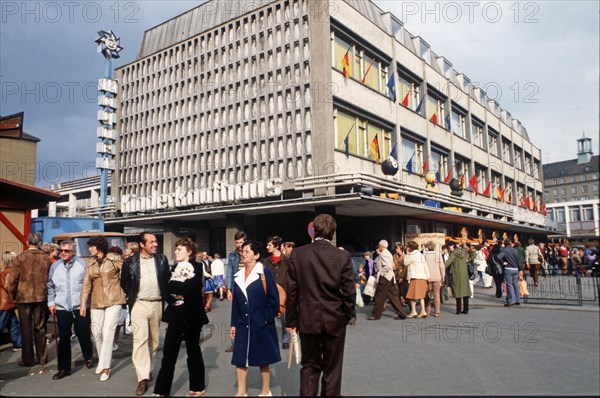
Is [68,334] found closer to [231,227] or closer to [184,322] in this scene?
[184,322]

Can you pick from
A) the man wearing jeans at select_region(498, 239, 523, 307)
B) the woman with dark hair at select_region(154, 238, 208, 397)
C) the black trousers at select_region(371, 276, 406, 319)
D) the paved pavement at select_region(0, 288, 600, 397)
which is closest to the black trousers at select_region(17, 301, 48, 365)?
the paved pavement at select_region(0, 288, 600, 397)

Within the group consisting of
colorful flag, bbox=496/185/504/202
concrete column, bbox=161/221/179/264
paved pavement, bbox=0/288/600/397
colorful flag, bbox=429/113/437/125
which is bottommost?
paved pavement, bbox=0/288/600/397

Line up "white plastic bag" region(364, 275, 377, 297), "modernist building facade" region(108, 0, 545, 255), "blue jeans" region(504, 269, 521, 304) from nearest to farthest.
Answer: "white plastic bag" region(364, 275, 377, 297) → "blue jeans" region(504, 269, 521, 304) → "modernist building facade" region(108, 0, 545, 255)

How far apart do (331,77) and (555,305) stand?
1447 centimetres

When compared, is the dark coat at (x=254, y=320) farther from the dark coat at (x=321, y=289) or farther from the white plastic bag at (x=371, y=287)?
the white plastic bag at (x=371, y=287)

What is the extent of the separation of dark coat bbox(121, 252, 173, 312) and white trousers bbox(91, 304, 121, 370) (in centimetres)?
86

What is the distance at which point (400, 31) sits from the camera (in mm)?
32969

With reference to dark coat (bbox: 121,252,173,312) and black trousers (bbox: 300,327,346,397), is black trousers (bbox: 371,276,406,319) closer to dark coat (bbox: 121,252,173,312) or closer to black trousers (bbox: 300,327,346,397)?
dark coat (bbox: 121,252,173,312)

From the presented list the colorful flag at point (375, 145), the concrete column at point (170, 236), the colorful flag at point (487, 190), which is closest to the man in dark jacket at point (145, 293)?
the colorful flag at point (375, 145)

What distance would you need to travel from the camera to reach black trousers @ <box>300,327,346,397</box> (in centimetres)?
468

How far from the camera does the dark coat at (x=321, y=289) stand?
4766mm

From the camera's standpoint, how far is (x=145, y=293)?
6.13 meters

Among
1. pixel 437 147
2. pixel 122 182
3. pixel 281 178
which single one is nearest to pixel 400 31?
pixel 437 147

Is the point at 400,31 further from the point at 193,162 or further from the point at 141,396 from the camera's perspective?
the point at 141,396
